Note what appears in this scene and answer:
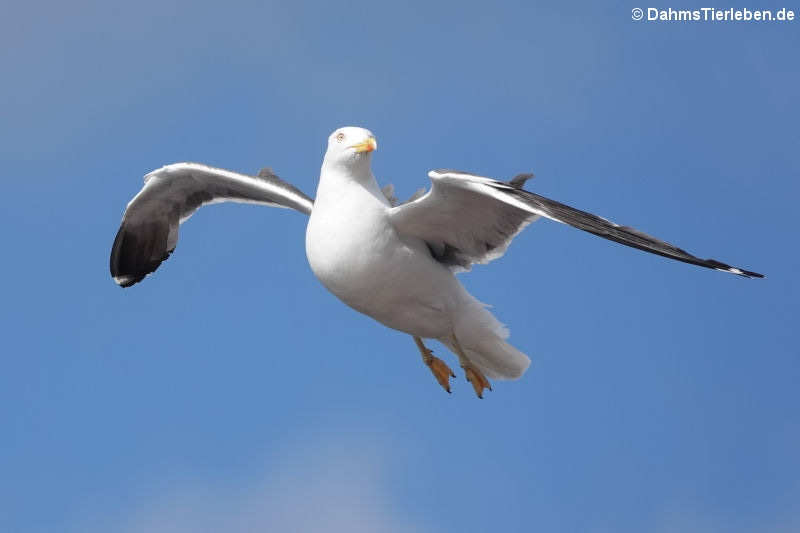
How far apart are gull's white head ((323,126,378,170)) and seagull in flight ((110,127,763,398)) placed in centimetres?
1

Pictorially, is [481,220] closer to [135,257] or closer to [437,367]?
[437,367]

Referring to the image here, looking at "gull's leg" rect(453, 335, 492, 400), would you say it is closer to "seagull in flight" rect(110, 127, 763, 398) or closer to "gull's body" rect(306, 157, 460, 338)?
"seagull in flight" rect(110, 127, 763, 398)

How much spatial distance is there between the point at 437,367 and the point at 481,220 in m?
2.26

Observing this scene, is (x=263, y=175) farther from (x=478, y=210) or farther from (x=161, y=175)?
(x=478, y=210)

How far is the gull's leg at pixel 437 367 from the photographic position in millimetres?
14945

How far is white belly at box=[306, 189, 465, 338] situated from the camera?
1303 cm

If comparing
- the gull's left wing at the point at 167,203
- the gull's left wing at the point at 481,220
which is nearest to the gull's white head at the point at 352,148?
the gull's left wing at the point at 481,220

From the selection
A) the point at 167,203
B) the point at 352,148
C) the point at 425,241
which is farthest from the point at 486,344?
the point at 167,203

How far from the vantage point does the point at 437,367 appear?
1502 cm

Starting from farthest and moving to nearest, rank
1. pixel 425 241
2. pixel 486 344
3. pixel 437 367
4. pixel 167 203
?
pixel 167 203, pixel 437 367, pixel 486 344, pixel 425 241

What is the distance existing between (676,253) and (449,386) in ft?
14.6

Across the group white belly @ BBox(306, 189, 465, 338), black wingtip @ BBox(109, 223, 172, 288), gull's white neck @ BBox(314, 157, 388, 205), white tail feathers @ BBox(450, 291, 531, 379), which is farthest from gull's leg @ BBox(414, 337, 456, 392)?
black wingtip @ BBox(109, 223, 172, 288)

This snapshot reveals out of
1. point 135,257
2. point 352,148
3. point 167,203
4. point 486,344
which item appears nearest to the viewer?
point 352,148

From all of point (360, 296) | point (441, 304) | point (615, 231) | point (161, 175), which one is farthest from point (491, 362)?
point (161, 175)
